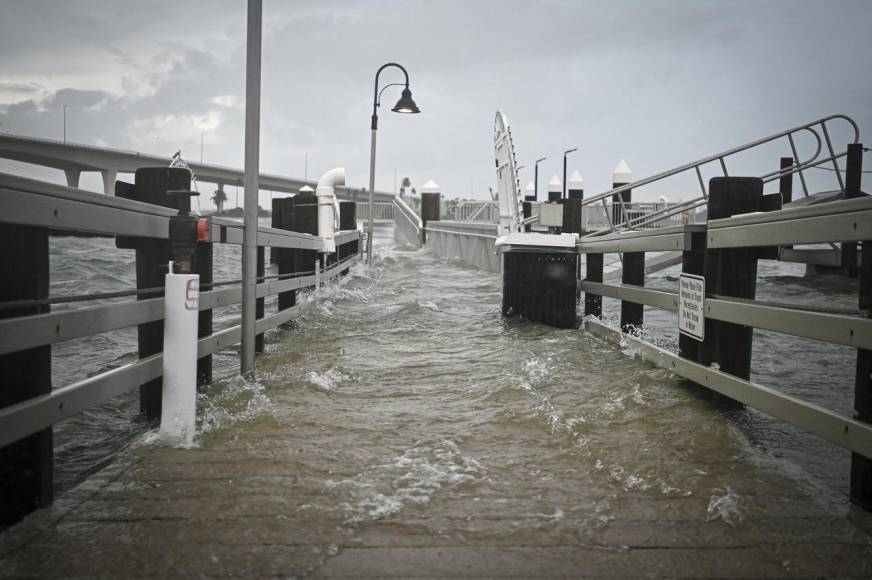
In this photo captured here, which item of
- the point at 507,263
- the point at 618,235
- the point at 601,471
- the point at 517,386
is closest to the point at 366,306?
the point at 507,263

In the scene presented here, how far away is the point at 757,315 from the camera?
13.6 ft

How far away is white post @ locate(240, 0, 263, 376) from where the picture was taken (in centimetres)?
511

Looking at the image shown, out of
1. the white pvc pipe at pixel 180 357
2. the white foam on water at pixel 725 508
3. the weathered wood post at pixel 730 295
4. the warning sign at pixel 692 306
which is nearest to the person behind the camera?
the white foam on water at pixel 725 508

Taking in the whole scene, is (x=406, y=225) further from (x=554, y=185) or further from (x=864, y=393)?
(x=864, y=393)

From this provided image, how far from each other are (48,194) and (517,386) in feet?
11.8

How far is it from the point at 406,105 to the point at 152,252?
54.6 feet

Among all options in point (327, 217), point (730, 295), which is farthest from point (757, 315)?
point (327, 217)

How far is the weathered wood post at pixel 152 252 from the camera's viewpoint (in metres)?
4.50

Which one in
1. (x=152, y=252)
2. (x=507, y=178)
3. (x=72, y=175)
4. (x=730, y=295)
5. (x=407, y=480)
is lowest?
(x=407, y=480)

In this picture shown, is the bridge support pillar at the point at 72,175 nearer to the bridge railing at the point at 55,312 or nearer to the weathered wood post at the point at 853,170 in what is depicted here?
the weathered wood post at the point at 853,170

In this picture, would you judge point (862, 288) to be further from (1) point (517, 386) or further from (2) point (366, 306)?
(2) point (366, 306)

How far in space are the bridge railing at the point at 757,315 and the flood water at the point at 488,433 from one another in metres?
0.26

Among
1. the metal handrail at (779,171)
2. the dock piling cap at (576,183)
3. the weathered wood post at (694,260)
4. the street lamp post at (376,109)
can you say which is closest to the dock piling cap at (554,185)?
the dock piling cap at (576,183)

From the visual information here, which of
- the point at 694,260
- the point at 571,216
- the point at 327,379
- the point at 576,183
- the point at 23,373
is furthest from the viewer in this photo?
the point at 576,183
